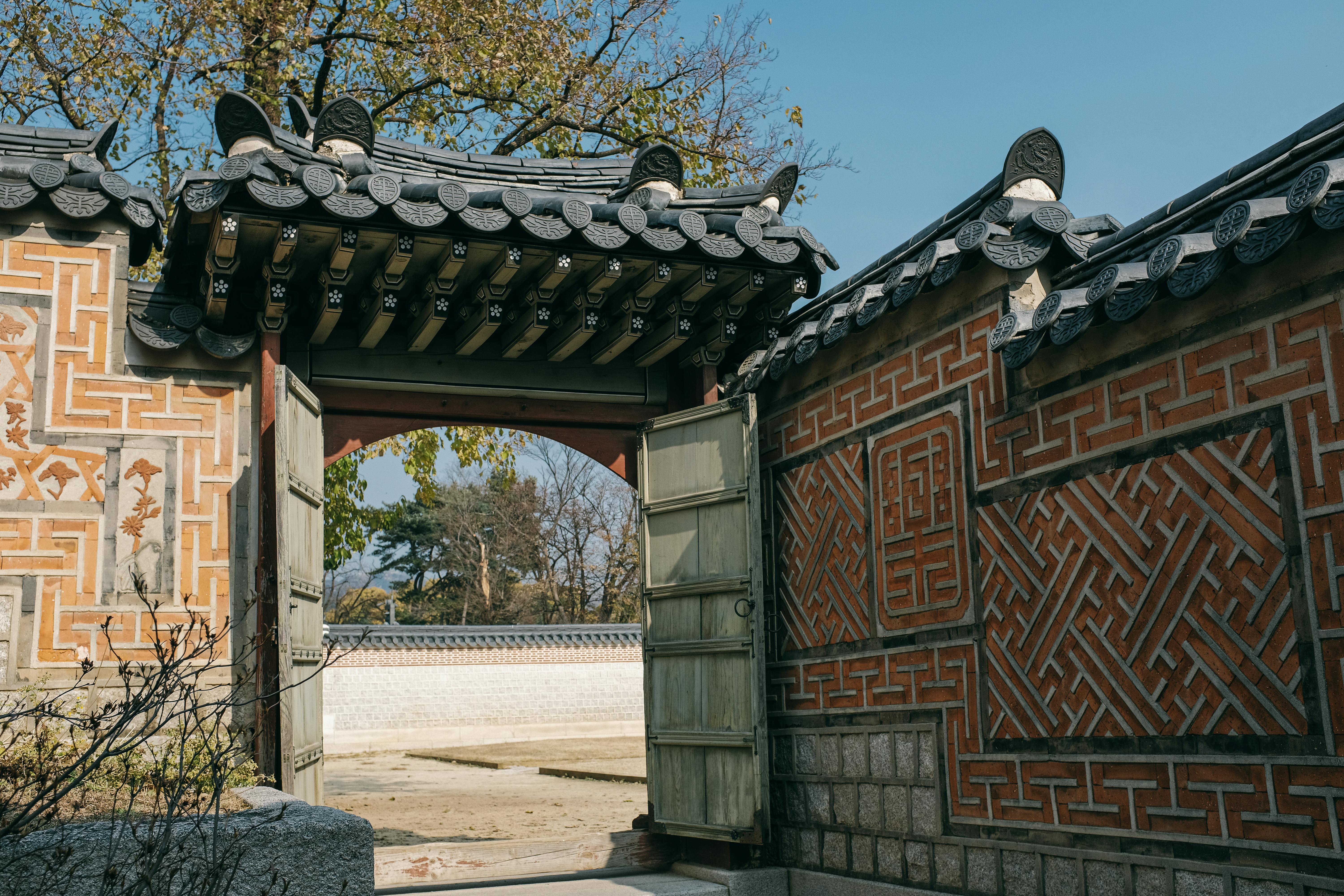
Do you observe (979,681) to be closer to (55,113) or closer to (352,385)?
(352,385)

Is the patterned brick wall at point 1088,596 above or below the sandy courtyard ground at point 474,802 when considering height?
above

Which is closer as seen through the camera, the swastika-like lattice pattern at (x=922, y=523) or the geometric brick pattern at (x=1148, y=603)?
the geometric brick pattern at (x=1148, y=603)

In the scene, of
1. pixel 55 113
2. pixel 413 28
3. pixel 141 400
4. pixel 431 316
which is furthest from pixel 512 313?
pixel 55 113

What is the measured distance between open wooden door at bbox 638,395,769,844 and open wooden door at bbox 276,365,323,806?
1.77 m

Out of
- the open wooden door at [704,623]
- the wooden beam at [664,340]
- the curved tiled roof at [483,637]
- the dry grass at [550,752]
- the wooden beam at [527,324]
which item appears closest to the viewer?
the open wooden door at [704,623]

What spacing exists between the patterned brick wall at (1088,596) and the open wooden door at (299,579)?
2377mm

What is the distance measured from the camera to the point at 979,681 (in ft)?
15.9

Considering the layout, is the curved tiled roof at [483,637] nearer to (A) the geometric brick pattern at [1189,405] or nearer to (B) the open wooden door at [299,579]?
(B) the open wooden door at [299,579]

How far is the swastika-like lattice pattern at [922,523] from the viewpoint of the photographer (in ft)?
16.6

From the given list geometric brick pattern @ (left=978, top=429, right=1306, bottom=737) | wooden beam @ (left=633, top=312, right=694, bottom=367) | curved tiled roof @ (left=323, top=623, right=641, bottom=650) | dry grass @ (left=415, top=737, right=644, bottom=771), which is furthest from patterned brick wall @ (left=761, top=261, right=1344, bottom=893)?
curved tiled roof @ (left=323, top=623, right=641, bottom=650)

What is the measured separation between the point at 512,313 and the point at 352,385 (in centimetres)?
99

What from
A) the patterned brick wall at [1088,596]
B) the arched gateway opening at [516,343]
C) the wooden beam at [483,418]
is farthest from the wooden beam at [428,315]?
the patterned brick wall at [1088,596]

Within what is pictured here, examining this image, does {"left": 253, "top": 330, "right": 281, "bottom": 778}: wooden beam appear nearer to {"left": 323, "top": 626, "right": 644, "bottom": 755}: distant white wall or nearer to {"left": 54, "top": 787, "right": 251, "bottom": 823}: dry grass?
{"left": 54, "top": 787, "right": 251, "bottom": 823}: dry grass

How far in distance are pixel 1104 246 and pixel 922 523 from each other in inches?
55.2
